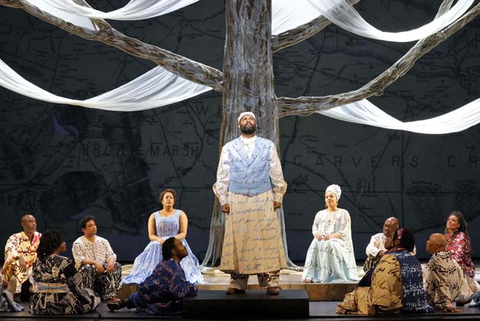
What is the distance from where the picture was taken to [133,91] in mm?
7961

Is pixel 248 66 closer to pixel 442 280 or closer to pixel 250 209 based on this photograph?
pixel 250 209

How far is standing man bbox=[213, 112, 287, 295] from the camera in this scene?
603cm

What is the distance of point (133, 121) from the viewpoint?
10641 millimetres

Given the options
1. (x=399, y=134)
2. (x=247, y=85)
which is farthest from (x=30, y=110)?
(x=399, y=134)

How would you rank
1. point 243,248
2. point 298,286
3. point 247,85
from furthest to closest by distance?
point 247,85 < point 298,286 < point 243,248

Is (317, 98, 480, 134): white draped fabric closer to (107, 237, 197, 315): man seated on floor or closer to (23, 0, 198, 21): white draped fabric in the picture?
(23, 0, 198, 21): white draped fabric

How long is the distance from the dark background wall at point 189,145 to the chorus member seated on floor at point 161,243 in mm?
3088

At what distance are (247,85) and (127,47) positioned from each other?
128 cm

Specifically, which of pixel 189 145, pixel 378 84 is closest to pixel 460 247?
pixel 378 84

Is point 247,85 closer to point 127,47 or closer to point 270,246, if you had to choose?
point 127,47

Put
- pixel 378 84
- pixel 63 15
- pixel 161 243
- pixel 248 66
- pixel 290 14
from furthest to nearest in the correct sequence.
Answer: pixel 378 84
pixel 290 14
pixel 248 66
pixel 63 15
pixel 161 243

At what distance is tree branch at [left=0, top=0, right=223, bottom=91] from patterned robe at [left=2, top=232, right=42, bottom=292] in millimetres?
2140

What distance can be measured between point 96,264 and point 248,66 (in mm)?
2646

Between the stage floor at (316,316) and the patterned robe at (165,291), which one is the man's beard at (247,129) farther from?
the stage floor at (316,316)
